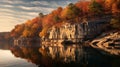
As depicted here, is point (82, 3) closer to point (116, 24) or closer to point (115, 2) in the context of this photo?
point (115, 2)

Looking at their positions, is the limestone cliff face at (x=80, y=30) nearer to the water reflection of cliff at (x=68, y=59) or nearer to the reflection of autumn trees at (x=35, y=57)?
the reflection of autumn trees at (x=35, y=57)

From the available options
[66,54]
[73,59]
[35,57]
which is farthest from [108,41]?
[73,59]

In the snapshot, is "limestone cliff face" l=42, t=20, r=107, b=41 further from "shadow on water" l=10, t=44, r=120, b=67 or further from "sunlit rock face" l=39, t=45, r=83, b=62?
"shadow on water" l=10, t=44, r=120, b=67

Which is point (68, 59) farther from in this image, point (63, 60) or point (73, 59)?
point (63, 60)

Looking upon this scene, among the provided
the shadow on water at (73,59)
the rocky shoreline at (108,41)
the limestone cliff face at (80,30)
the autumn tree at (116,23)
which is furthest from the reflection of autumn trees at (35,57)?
the autumn tree at (116,23)

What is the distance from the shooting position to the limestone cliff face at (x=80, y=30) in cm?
11444

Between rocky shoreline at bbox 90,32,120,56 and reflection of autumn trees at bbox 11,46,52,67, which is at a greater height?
rocky shoreline at bbox 90,32,120,56

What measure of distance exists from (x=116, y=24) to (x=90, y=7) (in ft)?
72.5

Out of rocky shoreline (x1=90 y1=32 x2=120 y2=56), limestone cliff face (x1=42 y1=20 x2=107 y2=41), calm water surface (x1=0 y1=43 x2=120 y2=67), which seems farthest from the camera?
limestone cliff face (x1=42 y1=20 x2=107 y2=41)

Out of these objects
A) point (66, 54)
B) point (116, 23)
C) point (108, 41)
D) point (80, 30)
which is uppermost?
point (116, 23)

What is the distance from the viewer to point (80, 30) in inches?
4705

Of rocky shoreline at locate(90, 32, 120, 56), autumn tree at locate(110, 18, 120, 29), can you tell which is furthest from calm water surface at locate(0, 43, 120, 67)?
autumn tree at locate(110, 18, 120, 29)

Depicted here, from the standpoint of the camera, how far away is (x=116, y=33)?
96.1 metres

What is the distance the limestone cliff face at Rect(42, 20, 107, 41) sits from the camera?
114m
